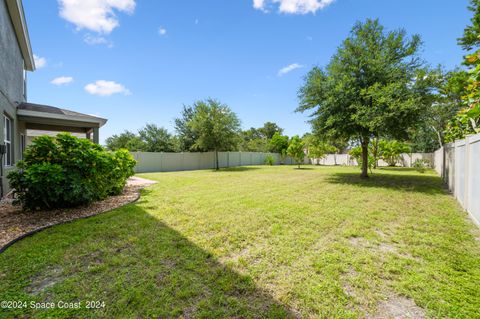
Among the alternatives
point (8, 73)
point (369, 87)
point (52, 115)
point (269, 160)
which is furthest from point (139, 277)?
point (269, 160)

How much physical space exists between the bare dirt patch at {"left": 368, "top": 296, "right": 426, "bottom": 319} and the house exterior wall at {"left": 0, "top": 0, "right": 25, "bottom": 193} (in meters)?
8.93

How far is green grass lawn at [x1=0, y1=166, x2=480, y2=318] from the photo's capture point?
187cm

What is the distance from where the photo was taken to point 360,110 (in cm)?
868

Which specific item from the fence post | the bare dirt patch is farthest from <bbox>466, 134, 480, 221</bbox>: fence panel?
the bare dirt patch

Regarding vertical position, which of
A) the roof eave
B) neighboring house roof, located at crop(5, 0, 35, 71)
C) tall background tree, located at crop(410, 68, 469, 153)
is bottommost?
the roof eave

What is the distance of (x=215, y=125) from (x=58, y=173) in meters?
13.9

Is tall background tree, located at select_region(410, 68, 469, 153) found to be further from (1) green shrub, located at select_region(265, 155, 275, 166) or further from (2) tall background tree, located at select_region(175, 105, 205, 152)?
(2) tall background tree, located at select_region(175, 105, 205, 152)

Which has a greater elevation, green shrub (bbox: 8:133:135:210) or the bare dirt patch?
green shrub (bbox: 8:133:135:210)

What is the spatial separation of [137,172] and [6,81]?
33.8 ft

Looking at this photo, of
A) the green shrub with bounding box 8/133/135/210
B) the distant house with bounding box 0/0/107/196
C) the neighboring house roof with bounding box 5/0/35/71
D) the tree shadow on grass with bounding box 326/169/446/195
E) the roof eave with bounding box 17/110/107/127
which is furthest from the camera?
the tree shadow on grass with bounding box 326/169/446/195

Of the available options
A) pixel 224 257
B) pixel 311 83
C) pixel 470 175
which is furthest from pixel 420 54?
pixel 224 257

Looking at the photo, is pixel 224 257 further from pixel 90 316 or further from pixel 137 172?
pixel 137 172

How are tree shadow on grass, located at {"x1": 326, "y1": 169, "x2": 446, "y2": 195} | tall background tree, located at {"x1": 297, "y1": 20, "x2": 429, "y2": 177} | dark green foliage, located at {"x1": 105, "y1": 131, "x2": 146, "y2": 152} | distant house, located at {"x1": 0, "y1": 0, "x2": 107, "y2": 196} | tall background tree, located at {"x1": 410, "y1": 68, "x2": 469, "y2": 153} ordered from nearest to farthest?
tall background tree, located at {"x1": 410, "y1": 68, "x2": 469, "y2": 153}
distant house, located at {"x1": 0, "y1": 0, "x2": 107, "y2": 196}
tree shadow on grass, located at {"x1": 326, "y1": 169, "x2": 446, "y2": 195}
tall background tree, located at {"x1": 297, "y1": 20, "x2": 429, "y2": 177}
dark green foliage, located at {"x1": 105, "y1": 131, "x2": 146, "y2": 152}

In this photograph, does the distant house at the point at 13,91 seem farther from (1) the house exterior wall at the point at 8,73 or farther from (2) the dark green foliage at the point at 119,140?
(2) the dark green foliage at the point at 119,140
